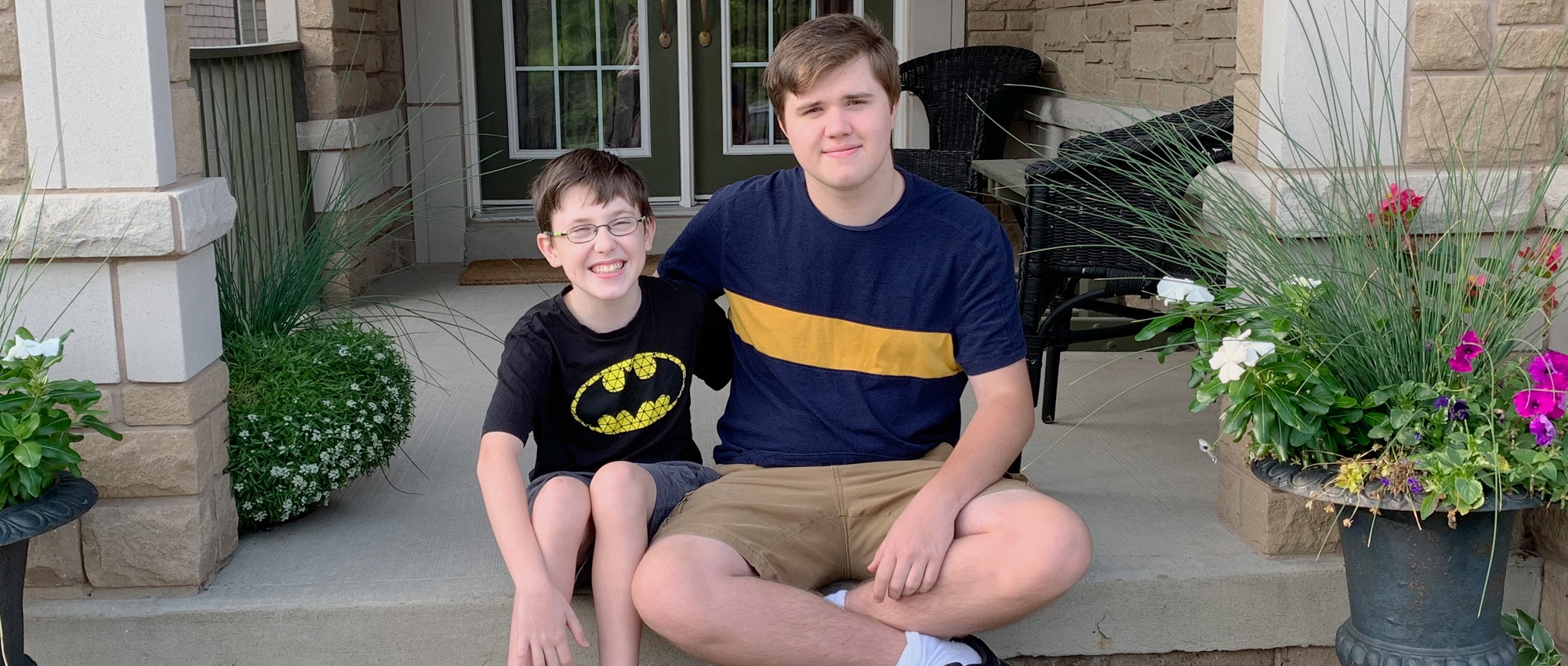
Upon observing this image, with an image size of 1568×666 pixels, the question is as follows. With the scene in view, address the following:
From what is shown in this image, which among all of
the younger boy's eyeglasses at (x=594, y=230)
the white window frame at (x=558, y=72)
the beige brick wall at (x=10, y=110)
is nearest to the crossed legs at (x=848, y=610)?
the younger boy's eyeglasses at (x=594, y=230)

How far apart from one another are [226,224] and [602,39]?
3.69 m

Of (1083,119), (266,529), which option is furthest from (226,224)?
(1083,119)

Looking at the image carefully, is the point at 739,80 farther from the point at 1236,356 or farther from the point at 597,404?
the point at 1236,356

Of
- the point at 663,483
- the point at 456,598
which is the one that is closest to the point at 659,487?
the point at 663,483

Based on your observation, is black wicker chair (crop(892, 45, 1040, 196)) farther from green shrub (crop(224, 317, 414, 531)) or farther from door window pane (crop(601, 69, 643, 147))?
green shrub (crop(224, 317, 414, 531))

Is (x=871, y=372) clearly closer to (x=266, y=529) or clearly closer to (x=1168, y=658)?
(x=1168, y=658)

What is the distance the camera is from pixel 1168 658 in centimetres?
244

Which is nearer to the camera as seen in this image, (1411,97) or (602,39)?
(1411,97)

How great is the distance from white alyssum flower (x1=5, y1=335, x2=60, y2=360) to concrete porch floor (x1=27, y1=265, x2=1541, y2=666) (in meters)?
0.49

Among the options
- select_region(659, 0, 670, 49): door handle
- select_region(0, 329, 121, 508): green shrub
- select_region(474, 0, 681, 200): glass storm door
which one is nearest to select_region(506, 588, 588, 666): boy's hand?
select_region(0, 329, 121, 508): green shrub

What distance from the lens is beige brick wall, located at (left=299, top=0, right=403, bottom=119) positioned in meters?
4.70

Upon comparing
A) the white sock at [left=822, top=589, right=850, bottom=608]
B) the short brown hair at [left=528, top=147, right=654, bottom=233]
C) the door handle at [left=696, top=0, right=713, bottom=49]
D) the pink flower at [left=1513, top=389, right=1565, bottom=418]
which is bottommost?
the white sock at [left=822, top=589, right=850, bottom=608]

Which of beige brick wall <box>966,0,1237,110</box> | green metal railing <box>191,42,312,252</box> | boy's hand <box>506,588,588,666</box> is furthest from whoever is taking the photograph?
beige brick wall <box>966,0,1237,110</box>

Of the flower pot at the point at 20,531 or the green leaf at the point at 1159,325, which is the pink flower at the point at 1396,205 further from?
the flower pot at the point at 20,531
